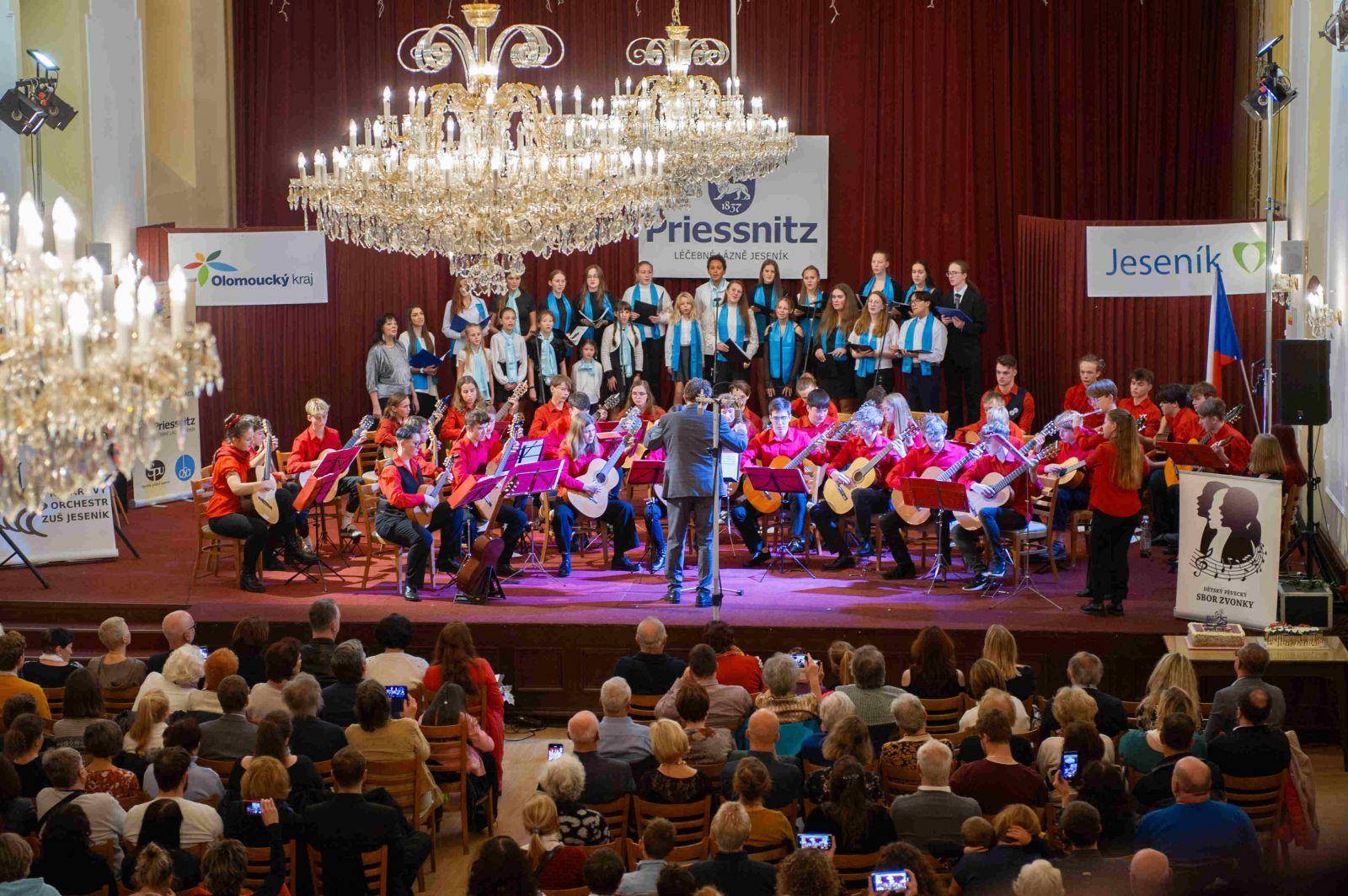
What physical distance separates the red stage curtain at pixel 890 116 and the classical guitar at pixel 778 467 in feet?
14.5

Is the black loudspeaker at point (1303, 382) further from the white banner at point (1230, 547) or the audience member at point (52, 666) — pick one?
the audience member at point (52, 666)

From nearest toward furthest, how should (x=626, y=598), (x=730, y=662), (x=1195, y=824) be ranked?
(x=1195, y=824) < (x=730, y=662) < (x=626, y=598)

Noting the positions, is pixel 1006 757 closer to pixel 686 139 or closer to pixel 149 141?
pixel 686 139

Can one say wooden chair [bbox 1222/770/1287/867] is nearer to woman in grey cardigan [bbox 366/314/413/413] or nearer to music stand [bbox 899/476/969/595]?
music stand [bbox 899/476/969/595]

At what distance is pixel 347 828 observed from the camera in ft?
16.7

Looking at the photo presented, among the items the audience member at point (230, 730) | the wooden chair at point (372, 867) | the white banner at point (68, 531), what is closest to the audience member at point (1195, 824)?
the wooden chair at point (372, 867)

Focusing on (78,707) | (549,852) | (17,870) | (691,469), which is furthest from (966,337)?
(17,870)

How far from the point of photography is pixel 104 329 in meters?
4.74

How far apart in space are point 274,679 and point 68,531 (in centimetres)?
517

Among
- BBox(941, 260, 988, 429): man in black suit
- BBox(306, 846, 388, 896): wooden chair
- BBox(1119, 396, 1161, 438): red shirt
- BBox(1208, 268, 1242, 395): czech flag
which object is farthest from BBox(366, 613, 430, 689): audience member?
BBox(941, 260, 988, 429): man in black suit

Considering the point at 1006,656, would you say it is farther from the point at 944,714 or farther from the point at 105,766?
the point at 105,766

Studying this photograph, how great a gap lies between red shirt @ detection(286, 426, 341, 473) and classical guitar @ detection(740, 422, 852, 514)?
3190mm

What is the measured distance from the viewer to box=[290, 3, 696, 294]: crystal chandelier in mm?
8539

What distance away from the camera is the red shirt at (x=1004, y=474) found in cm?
975
